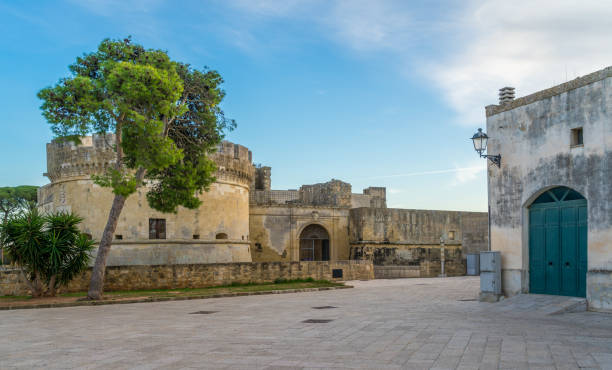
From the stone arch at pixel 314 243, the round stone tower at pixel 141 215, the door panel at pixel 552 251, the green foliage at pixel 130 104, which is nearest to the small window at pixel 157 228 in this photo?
the round stone tower at pixel 141 215

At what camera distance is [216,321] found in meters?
11.5

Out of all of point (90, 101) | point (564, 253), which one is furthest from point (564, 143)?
point (90, 101)

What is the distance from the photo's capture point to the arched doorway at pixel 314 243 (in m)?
34.0

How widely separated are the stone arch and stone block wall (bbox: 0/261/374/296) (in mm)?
8417

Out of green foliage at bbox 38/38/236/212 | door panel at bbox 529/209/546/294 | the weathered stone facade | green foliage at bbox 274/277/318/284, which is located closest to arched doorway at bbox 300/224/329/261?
green foliage at bbox 274/277/318/284

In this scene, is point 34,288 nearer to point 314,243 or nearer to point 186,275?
point 186,275

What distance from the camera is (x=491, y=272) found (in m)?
13.9

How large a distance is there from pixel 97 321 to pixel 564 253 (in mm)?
10630

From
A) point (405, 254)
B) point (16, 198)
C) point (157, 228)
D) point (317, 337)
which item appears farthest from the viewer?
point (16, 198)

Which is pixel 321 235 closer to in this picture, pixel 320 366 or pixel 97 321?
pixel 97 321

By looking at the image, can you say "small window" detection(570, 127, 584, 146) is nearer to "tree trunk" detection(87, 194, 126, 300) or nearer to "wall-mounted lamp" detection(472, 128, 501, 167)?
"wall-mounted lamp" detection(472, 128, 501, 167)

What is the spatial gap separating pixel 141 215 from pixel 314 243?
12.8 metres

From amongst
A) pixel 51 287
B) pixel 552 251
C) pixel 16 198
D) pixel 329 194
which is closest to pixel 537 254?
pixel 552 251

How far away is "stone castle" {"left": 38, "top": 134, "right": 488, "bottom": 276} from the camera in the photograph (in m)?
24.3
